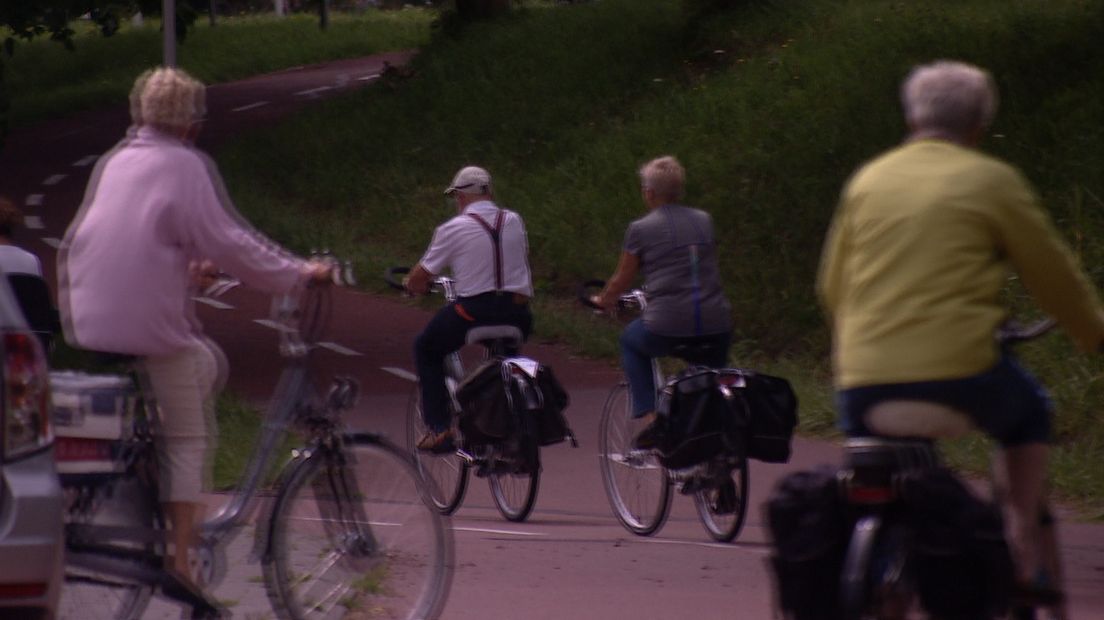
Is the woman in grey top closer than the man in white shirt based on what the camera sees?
Yes

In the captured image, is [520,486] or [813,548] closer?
[813,548]

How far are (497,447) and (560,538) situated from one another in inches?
29.8

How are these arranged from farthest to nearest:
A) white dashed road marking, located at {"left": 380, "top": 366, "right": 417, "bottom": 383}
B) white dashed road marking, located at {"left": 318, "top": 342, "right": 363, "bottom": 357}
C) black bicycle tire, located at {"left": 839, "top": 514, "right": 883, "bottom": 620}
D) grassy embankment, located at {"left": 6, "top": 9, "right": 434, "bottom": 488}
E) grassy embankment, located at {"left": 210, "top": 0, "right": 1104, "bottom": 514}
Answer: grassy embankment, located at {"left": 6, "top": 9, "right": 434, "bottom": 488} < white dashed road marking, located at {"left": 318, "top": 342, "right": 363, "bottom": 357} < grassy embankment, located at {"left": 210, "top": 0, "right": 1104, "bottom": 514} < white dashed road marking, located at {"left": 380, "top": 366, "right": 417, "bottom": 383} < black bicycle tire, located at {"left": 839, "top": 514, "right": 883, "bottom": 620}

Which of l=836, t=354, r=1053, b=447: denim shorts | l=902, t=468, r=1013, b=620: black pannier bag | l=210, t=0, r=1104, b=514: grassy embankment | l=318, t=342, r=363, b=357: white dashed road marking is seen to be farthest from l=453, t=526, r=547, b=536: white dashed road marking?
l=318, t=342, r=363, b=357: white dashed road marking

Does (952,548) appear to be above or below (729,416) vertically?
above

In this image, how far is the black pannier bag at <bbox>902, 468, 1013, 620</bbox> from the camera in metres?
4.57

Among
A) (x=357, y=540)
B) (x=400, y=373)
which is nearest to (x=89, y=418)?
(x=357, y=540)

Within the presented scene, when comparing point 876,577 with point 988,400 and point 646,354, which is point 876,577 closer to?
point 988,400

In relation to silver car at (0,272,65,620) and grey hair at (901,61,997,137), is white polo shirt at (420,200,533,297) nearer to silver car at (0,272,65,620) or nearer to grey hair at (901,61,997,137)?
silver car at (0,272,65,620)

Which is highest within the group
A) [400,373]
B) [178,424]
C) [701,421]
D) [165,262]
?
[165,262]

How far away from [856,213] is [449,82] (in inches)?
908

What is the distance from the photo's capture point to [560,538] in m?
8.77

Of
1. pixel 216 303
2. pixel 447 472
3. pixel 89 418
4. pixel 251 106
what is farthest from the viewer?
pixel 251 106

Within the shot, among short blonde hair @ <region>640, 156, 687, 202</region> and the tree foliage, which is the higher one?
short blonde hair @ <region>640, 156, 687, 202</region>
